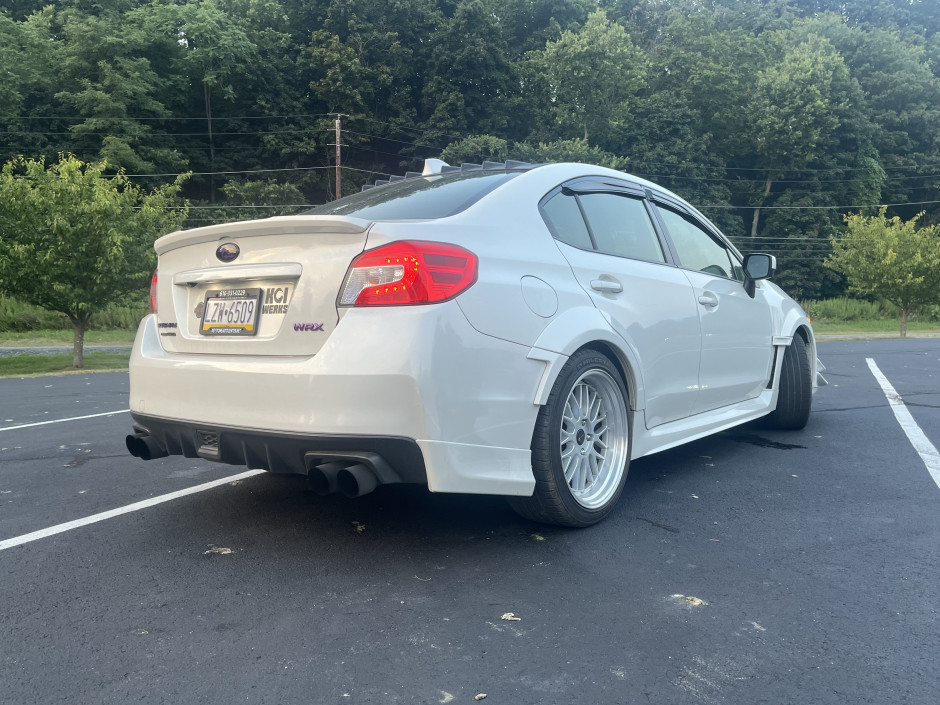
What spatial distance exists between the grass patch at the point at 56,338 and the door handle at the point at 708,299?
2519 centimetres

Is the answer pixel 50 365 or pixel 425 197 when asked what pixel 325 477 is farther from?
pixel 50 365

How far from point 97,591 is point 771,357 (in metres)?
4.63

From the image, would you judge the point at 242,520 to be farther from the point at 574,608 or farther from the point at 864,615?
the point at 864,615

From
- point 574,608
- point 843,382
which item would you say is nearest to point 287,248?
point 574,608

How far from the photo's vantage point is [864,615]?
2.70 meters

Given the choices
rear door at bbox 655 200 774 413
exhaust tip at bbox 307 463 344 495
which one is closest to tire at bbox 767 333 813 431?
rear door at bbox 655 200 774 413

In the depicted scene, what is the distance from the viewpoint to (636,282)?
410 centimetres

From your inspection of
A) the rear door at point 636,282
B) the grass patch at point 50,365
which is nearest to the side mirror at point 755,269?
the rear door at point 636,282

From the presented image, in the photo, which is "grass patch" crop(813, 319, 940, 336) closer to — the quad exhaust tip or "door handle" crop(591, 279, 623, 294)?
"door handle" crop(591, 279, 623, 294)

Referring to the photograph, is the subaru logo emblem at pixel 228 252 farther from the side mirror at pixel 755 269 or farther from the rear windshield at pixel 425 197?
the side mirror at pixel 755 269

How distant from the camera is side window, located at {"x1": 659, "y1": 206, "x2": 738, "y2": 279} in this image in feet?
15.9

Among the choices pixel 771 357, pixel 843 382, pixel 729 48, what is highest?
pixel 729 48

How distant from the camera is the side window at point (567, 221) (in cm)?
375

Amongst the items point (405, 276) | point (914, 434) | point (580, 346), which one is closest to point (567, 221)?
point (580, 346)
